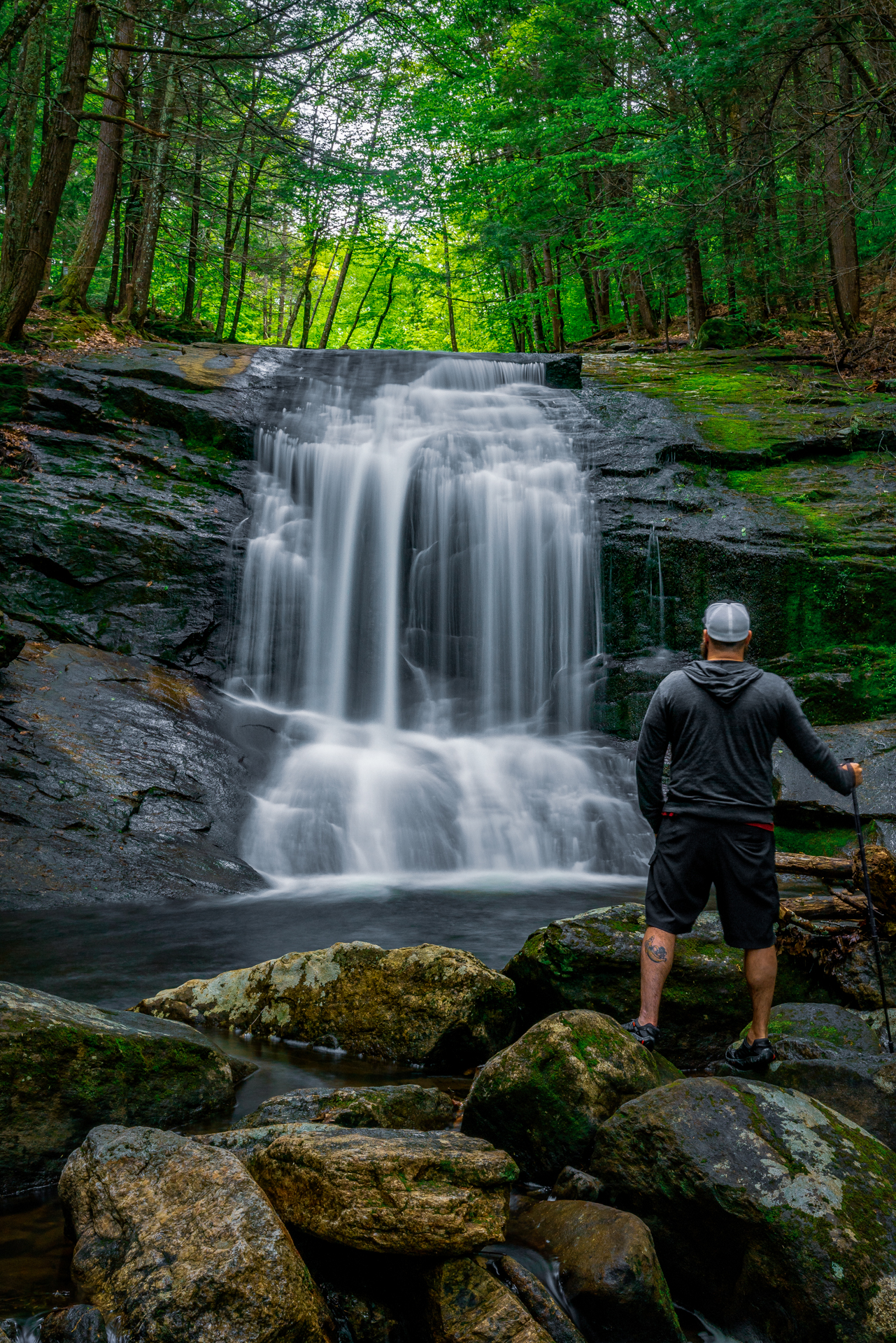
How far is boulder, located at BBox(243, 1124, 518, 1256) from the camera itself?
90.4 inches

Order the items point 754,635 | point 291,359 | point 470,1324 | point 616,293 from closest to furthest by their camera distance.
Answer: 1. point 470,1324
2. point 754,635
3. point 291,359
4. point 616,293

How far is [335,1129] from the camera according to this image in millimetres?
2635

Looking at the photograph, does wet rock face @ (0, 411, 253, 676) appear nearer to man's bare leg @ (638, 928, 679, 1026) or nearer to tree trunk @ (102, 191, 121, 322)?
tree trunk @ (102, 191, 121, 322)

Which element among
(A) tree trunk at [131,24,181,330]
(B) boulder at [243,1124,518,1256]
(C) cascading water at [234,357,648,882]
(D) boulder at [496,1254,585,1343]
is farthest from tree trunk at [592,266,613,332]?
(D) boulder at [496,1254,585,1343]

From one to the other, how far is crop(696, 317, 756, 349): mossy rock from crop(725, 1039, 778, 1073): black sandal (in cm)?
1513

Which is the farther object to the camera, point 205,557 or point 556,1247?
point 205,557

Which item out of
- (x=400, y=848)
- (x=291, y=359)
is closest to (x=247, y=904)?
(x=400, y=848)

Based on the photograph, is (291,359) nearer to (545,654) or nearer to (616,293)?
(545,654)

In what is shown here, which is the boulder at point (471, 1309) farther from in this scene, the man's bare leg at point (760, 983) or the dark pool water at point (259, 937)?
the man's bare leg at point (760, 983)

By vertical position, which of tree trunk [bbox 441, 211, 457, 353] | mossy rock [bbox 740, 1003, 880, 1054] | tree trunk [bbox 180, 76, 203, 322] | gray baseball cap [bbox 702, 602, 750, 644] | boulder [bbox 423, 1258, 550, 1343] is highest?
tree trunk [bbox 441, 211, 457, 353]

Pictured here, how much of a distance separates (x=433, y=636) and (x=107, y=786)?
5.06 metres

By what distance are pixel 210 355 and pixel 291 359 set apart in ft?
4.77

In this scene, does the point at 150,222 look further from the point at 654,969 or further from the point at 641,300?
the point at 654,969

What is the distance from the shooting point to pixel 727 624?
12.0 feet
